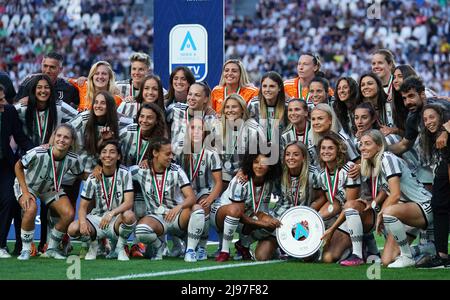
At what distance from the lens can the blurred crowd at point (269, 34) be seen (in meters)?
24.3

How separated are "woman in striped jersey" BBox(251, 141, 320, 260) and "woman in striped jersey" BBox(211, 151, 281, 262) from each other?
91mm

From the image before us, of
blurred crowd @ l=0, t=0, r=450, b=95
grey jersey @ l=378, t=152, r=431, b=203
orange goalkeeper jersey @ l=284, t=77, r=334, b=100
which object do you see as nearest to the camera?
grey jersey @ l=378, t=152, r=431, b=203

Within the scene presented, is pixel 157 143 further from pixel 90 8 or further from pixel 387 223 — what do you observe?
pixel 90 8

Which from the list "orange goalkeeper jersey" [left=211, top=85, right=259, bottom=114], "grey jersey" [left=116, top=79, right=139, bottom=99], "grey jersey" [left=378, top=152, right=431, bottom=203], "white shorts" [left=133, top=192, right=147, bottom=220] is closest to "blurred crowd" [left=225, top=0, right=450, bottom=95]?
"grey jersey" [left=116, top=79, right=139, bottom=99]

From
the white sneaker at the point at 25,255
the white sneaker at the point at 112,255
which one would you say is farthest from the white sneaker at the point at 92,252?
the white sneaker at the point at 25,255

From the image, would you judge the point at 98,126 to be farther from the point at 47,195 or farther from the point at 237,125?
the point at 237,125

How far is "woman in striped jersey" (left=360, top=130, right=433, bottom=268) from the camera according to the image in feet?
23.2

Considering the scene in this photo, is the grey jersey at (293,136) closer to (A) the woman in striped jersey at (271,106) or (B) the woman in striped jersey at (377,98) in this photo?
(A) the woman in striped jersey at (271,106)

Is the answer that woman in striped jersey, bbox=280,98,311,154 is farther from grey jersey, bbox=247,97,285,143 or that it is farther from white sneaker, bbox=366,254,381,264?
white sneaker, bbox=366,254,381,264

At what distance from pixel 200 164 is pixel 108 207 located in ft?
2.85

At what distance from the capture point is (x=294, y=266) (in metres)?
7.13

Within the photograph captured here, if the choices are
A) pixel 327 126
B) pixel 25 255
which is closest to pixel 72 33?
pixel 25 255

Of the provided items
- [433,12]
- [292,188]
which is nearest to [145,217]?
[292,188]

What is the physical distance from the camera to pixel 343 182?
7.45 meters
